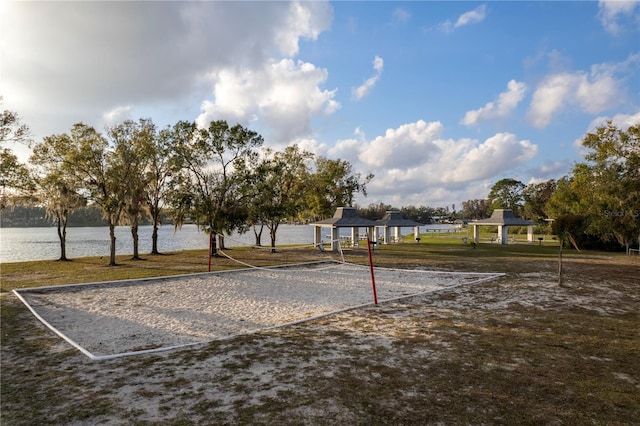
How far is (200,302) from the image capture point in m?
9.86

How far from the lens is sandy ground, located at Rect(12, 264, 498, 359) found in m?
6.97

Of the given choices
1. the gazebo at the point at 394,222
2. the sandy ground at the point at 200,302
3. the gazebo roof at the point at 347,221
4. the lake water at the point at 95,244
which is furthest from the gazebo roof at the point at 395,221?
the sandy ground at the point at 200,302

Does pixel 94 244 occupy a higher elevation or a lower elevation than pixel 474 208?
lower

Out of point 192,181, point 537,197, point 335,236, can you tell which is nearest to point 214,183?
point 192,181

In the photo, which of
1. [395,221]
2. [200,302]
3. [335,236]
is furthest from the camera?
[395,221]

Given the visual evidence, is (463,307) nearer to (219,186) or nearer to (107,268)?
(107,268)

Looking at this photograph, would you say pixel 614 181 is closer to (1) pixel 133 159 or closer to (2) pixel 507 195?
(1) pixel 133 159

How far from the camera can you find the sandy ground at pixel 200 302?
6969 mm

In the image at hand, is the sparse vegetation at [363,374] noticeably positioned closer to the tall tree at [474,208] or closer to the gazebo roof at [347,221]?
the gazebo roof at [347,221]

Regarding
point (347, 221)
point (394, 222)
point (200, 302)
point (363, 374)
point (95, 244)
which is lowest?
point (95, 244)

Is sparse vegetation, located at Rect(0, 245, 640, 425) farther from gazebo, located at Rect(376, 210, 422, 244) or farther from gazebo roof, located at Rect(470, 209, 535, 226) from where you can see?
gazebo roof, located at Rect(470, 209, 535, 226)

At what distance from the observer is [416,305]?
9164 mm

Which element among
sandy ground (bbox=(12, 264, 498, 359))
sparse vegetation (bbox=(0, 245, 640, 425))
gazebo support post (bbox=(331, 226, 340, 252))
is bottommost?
sandy ground (bbox=(12, 264, 498, 359))

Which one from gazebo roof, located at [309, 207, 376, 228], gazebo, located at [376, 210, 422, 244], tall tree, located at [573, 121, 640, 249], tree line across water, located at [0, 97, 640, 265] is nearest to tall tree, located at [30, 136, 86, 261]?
tree line across water, located at [0, 97, 640, 265]
